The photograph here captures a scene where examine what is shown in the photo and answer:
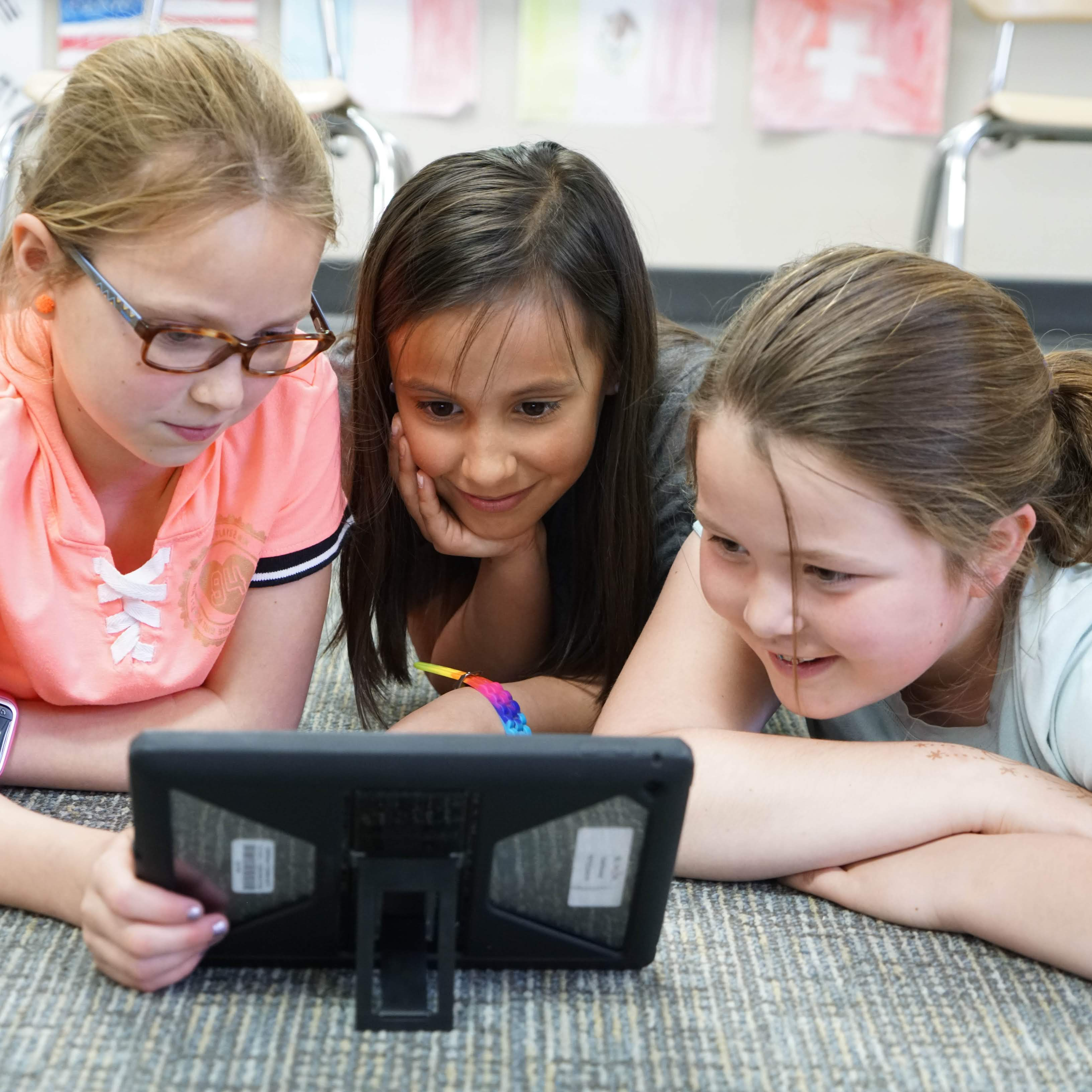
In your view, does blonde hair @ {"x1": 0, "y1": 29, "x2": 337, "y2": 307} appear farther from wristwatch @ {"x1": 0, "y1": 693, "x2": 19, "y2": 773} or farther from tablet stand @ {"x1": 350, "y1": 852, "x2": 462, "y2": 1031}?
tablet stand @ {"x1": 350, "y1": 852, "x2": 462, "y2": 1031}

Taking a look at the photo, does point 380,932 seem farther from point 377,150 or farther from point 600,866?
point 377,150

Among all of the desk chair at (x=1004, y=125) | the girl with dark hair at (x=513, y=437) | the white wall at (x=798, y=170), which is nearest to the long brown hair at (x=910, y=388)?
the girl with dark hair at (x=513, y=437)

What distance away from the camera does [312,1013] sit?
24.6 inches

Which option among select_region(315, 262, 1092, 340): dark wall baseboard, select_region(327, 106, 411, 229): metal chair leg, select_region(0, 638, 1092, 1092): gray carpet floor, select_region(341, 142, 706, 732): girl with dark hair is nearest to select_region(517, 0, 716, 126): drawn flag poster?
select_region(315, 262, 1092, 340): dark wall baseboard

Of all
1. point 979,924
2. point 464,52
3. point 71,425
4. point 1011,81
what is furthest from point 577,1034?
point 1011,81

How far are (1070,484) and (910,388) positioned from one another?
18cm

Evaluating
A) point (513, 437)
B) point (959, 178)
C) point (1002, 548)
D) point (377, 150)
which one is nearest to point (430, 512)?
point (513, 437)

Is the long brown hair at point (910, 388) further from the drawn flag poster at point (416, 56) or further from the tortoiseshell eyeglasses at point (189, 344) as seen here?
the drawn flag poster at point (416, 56)

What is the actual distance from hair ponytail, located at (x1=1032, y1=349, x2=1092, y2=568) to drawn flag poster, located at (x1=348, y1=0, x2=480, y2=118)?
1.84 meters

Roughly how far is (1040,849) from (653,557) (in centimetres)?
48

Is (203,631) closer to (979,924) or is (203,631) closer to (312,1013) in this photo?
(312,1013)

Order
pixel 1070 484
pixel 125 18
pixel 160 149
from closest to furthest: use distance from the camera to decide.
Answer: pixel 160 149, pixel 1070 484, pixel 125 18

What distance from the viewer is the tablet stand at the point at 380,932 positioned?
0.60 metres

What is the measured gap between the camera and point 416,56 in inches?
95.3
